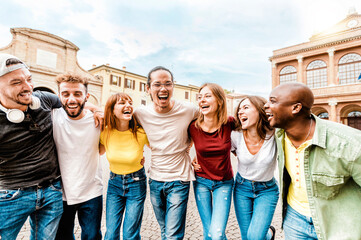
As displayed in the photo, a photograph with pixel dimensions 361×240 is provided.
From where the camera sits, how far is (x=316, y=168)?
2090mm

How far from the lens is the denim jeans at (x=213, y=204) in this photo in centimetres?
263

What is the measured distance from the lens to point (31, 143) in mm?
2137

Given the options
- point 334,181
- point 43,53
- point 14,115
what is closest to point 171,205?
point 334,181

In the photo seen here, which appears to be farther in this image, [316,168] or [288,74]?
[288,74]

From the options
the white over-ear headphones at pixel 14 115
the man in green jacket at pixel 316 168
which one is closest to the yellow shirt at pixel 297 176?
the man in green jacket at pixel 316 168

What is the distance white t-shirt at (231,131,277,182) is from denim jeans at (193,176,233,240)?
0.97ft

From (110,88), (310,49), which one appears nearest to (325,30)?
(310,49)

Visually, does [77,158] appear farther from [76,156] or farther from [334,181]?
[334,181]

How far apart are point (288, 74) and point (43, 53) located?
104 ft

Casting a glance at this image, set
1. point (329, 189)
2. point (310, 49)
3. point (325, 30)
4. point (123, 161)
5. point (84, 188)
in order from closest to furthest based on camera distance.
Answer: point (329, 189)
point (84, 188)
point (123, 161)
point (310, 49)
point (325, 30)

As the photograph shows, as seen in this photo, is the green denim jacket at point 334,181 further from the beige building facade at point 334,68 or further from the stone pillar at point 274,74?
the stone pillar at point 274,74

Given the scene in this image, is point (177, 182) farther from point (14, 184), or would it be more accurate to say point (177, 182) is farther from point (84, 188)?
point (14, 184)

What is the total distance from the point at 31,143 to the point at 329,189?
10.2ft

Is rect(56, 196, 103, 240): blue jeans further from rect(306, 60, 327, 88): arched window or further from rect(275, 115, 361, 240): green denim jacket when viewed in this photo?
rect(306, 60, 327, 88): arched window
